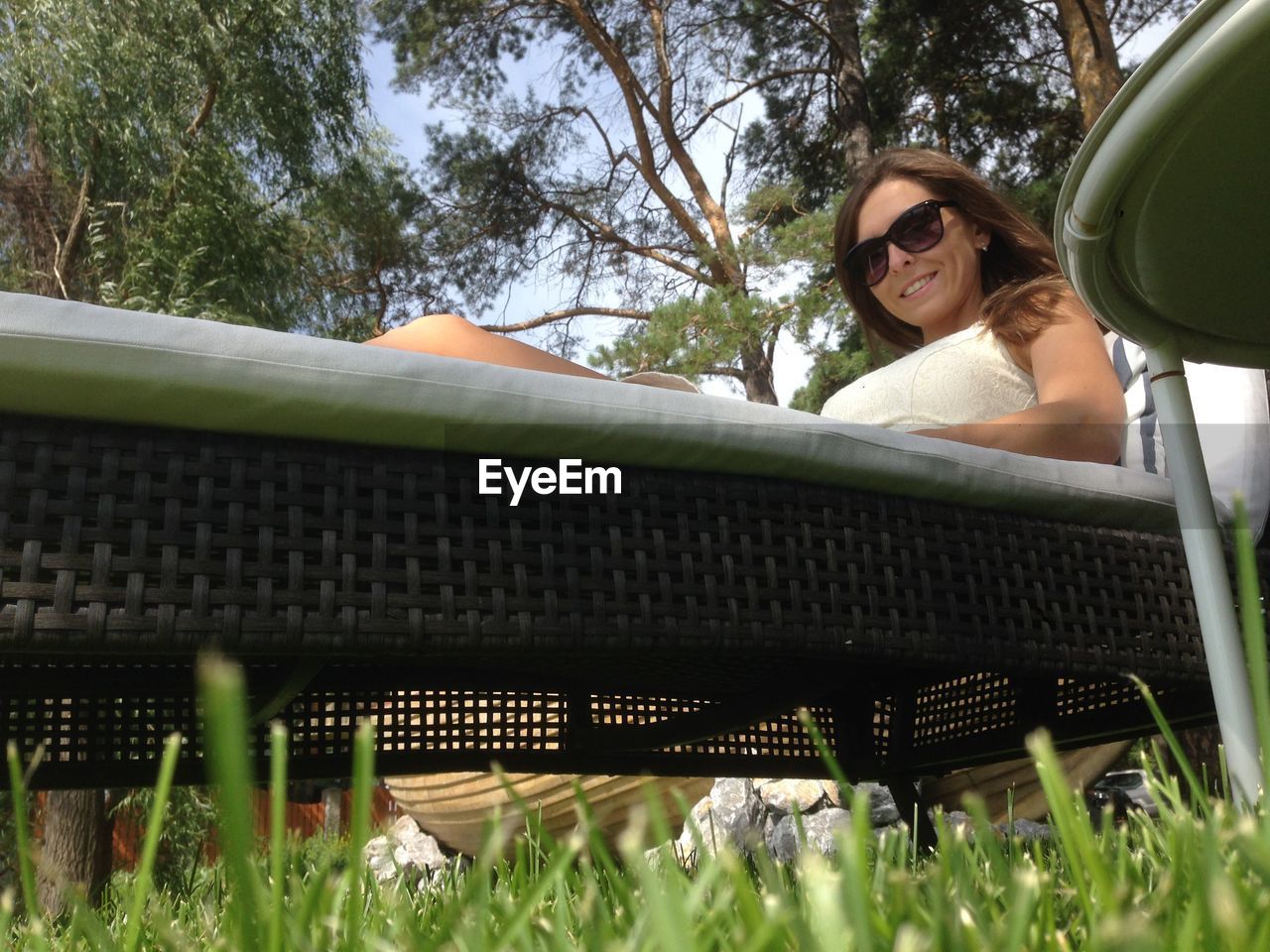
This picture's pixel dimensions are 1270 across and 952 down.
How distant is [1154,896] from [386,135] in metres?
9.46

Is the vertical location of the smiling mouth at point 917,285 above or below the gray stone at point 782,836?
above

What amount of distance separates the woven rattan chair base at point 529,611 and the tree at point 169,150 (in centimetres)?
499

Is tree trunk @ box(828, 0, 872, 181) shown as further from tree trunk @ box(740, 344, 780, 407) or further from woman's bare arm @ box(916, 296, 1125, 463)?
woman's bare arm @ box(916, 296, 1125, 463)

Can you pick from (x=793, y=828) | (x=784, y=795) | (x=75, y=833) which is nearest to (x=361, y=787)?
(x=793, y=828)

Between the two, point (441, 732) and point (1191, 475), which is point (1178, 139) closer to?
point (1191, 475)

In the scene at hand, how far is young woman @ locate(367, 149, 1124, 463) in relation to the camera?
1554 millimetres

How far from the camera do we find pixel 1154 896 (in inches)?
20.5

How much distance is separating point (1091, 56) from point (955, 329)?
4.20 m

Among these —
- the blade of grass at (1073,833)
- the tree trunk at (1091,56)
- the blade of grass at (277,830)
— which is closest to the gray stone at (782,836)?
the blade of grass at (1073,833)

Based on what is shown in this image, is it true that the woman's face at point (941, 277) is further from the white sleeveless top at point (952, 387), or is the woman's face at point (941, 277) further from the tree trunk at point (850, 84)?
the tree trunk at point (850, 84)

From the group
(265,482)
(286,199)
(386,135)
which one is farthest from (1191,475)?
(386,135)

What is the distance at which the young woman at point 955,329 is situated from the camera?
5.10 feet

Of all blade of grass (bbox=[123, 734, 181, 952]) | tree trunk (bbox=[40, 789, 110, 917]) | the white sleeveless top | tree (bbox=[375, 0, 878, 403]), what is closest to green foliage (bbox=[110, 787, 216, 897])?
tree trunk (bbox=[40, 789, 110, 917])

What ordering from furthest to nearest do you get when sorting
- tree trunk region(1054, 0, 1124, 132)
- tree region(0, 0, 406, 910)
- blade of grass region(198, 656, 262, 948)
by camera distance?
tree region(0, 0, 406, 910) < tree trunk region(1054, 0, 1124, 132) < blade of grass region(198, 656, 262, 948)
